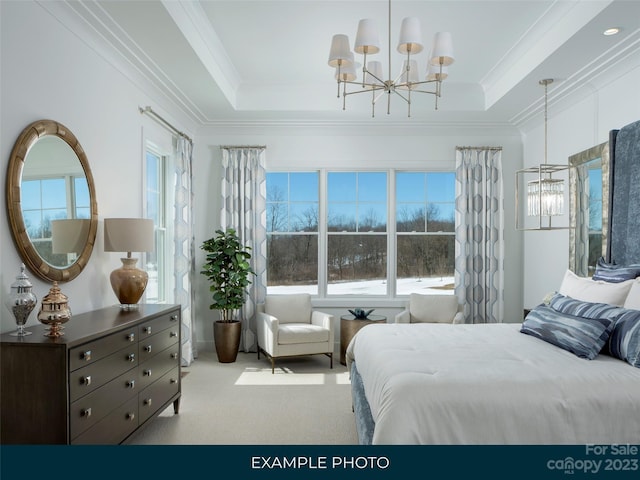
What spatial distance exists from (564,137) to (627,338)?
306 cm

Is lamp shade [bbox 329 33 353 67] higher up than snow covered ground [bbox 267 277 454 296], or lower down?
higher up

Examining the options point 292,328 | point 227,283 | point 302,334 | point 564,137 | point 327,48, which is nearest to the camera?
point 327,48

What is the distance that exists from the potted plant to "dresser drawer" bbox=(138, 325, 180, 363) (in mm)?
1634

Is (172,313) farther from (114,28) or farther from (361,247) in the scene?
(361,247)

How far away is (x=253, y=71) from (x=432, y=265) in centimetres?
322

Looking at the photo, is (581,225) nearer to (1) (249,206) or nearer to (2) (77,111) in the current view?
(1) (249,206)

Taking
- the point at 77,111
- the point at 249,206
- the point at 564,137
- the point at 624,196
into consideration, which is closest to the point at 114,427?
the point at 77,111

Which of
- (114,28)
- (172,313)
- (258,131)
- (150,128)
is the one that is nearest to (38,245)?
(172,313)

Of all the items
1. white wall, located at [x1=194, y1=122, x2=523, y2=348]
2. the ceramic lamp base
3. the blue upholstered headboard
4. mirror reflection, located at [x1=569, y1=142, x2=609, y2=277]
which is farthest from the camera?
white wall, located at [x1=194, y1=122, x2=523, y2=348]

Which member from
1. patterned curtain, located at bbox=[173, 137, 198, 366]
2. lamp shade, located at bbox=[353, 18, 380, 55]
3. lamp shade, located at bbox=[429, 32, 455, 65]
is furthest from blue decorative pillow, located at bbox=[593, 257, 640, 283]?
patterned curtain, located at bbox=[173, 137, 198, 366]

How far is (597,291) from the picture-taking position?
130 inches

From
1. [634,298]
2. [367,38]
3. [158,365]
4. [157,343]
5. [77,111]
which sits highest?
[367,38]

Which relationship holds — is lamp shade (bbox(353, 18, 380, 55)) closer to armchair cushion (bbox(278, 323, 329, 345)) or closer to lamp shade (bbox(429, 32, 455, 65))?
lamp shade (bbox(429, 32, 455, 65))

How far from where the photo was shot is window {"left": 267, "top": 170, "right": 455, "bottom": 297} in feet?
20.8
